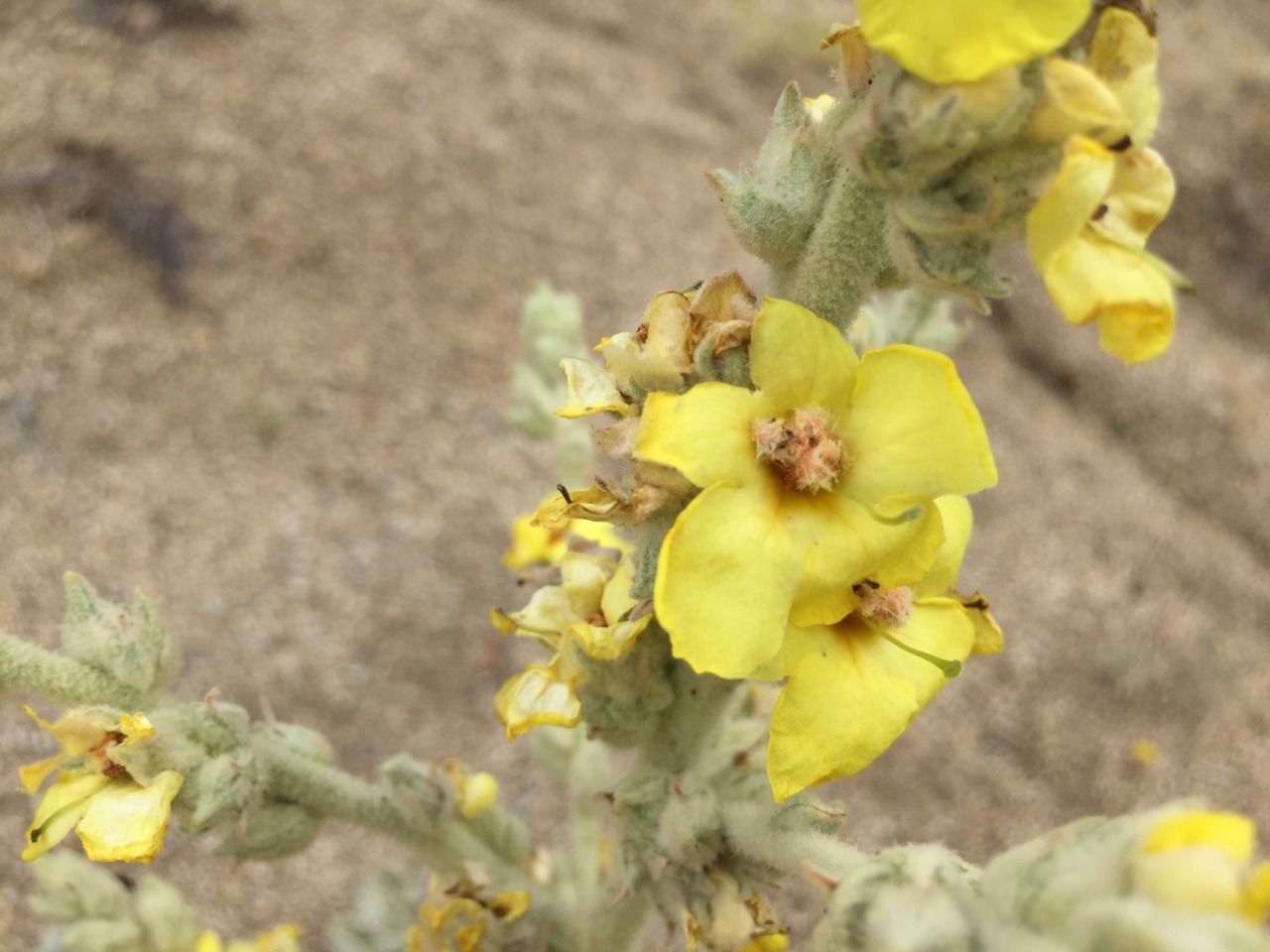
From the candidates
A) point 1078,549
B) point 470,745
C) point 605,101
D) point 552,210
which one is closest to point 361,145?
point 552,210

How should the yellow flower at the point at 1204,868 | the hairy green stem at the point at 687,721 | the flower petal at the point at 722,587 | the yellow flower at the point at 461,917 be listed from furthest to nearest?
the yellow flower at the point at 461,917 < the hairy green stem at the point at 687,721 < the flower petal at the point at 722,587 < the yellow flower at the point at 1204,868

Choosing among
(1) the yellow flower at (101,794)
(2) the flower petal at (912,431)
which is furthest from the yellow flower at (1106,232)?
(1) the yellow flower at (101,794)

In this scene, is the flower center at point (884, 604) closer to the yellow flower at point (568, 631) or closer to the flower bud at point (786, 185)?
the yellow flower at point (568, 631)

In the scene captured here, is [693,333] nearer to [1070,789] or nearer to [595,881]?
[595,881]

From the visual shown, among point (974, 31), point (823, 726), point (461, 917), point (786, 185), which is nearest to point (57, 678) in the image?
point (461, 917)

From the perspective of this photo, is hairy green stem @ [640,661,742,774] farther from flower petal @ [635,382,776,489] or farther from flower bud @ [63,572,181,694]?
flower bud @ [63,572,181,694]

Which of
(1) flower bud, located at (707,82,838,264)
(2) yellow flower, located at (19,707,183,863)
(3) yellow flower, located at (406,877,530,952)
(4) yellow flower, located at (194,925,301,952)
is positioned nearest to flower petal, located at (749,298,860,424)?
(1) flower bud, located at (707,82,838,264)

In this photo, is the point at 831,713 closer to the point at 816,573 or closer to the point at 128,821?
the point at 816,573
